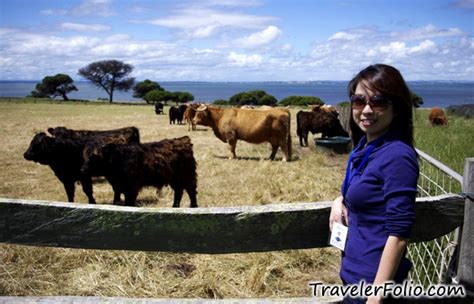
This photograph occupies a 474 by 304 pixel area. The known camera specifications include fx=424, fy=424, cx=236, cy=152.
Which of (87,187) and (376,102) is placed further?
(87,187)

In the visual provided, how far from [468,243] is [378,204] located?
74cm

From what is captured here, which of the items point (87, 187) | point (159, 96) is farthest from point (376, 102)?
point (159, 96)

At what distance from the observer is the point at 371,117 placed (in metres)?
1.81

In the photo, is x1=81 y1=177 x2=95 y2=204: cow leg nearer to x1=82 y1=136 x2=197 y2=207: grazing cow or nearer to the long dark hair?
x1=82 y1=136 x2=197 y2=207: grazing cow

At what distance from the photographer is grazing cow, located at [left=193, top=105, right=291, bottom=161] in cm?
1361

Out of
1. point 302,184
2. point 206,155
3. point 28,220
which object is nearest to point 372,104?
point 28,220

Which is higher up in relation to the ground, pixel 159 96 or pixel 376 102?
pixel 159 96

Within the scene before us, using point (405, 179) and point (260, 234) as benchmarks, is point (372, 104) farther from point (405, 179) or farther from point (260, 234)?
point (260, 234)

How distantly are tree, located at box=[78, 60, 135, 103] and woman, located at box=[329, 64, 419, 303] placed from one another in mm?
86767

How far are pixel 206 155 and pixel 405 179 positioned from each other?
40.6 ft

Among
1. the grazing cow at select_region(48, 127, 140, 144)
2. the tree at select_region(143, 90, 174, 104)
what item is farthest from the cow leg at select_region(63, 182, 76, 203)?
the tree at select_region(143, 90, 174, 104)

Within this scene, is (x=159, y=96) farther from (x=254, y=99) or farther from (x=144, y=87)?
(x=254, y=99)

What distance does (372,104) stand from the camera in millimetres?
1791

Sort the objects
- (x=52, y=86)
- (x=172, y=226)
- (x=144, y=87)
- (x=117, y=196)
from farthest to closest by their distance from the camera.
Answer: (x=144, y=87) → (x=52, y=86) → (x=117, y=196) → (x=172, y=226)
